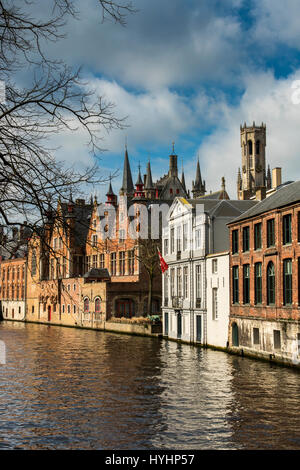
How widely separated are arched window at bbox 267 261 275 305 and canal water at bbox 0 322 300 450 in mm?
3888

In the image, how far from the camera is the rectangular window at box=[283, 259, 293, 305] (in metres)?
33.7

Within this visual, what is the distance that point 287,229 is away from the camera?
3438 centimetres

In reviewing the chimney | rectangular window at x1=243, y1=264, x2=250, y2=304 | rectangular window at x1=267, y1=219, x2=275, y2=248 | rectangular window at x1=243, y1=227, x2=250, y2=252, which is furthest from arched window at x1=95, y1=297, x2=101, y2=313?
rectangular window at x1=267, y1=219, x2=275, y2=248

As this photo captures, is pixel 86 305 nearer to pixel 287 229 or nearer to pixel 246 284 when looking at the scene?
pixel 246 284

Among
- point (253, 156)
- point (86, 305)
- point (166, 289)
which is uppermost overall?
point (253, 156)

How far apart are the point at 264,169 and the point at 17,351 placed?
12653 centimetres

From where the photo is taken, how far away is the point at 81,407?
72.7 feet

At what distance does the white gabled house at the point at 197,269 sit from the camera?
145 feet

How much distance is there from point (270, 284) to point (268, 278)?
1.53 ft

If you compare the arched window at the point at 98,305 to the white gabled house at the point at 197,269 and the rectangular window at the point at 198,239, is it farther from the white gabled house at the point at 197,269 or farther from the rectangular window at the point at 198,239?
the rectangular window at the point at 198,239

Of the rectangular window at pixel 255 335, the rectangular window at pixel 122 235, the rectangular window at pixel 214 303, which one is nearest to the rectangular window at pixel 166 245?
the rectangular window at pixel 214 303

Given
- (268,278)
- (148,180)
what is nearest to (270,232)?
(268,278)

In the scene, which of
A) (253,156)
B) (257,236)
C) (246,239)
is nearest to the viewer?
(257,236)
